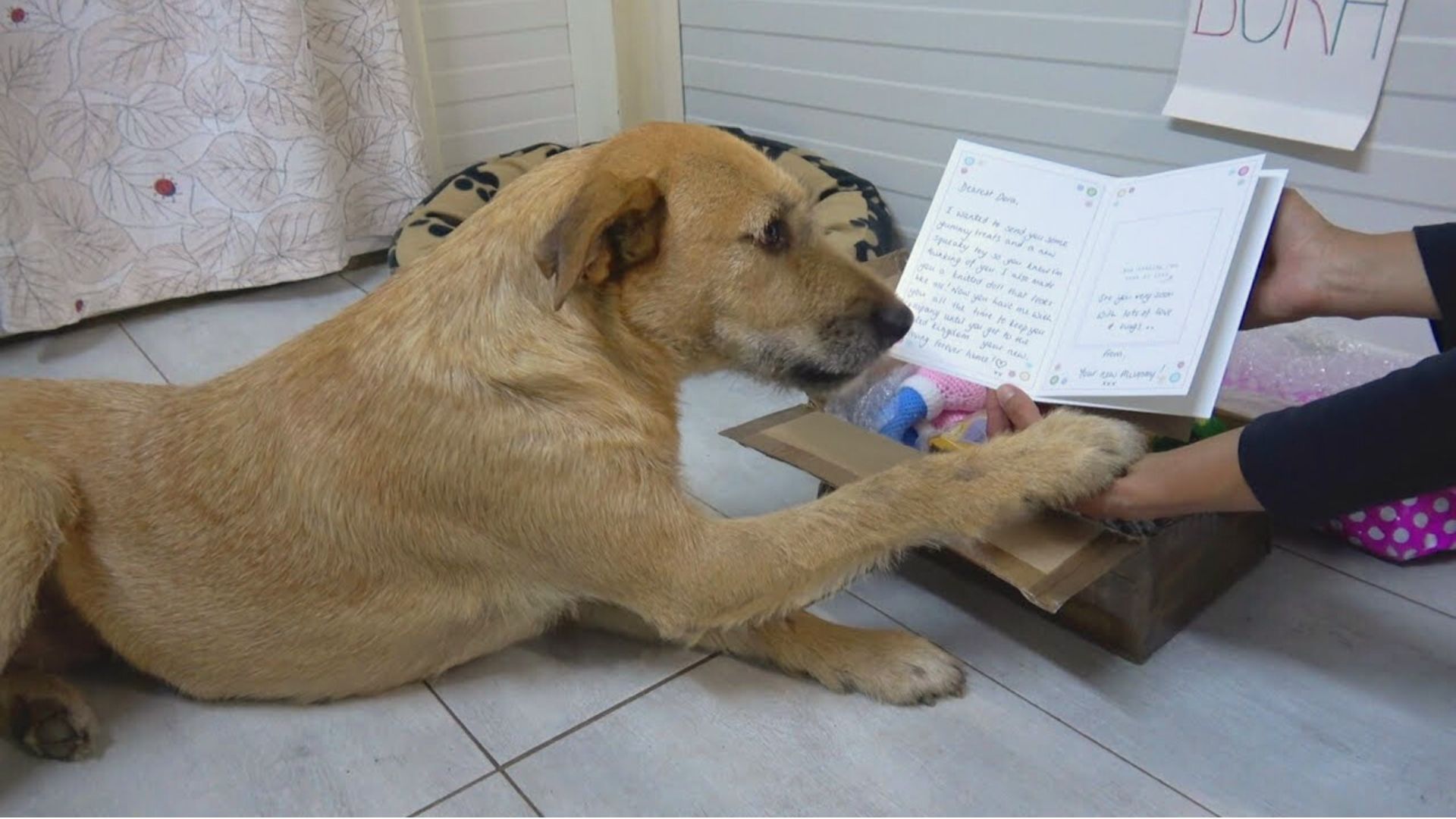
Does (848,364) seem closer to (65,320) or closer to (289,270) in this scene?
(289,270)

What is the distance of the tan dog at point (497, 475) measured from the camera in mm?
1551

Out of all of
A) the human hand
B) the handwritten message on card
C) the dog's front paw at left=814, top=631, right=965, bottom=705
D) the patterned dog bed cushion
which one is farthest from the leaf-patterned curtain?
the human hand

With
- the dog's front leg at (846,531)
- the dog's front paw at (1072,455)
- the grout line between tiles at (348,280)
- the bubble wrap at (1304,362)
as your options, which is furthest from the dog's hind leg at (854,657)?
the grout line between tiles at (348,280)

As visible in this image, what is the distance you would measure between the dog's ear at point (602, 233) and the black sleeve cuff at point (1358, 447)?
3.15 ft

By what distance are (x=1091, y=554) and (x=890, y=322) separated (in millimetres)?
499

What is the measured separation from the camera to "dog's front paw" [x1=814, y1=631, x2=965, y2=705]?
66.1 inches

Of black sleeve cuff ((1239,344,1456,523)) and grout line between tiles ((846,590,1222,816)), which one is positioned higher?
black sleeve cuff ((1239,344,1456,523))

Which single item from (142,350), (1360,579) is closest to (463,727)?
(1360,579)

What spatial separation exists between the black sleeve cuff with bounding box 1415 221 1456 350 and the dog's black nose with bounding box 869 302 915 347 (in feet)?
3.04

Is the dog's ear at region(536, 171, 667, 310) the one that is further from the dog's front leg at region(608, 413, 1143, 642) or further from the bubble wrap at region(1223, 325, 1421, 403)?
the bubble wrap at region(1223, 325, 1421, 403)

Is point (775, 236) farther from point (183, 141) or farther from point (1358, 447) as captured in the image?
point (183, 141)

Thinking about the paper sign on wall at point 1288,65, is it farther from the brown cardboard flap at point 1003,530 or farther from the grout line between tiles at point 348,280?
the grout line between tiles at point 348,280

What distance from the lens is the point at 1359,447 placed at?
143cm

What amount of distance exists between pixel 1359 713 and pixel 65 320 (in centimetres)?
368
